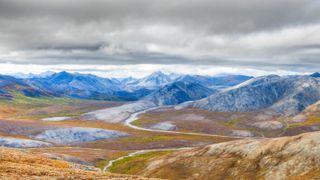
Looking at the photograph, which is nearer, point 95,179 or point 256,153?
point 95,179

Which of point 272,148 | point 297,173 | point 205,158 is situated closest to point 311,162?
point 297,173

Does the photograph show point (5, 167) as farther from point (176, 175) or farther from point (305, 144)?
point (305, 144)

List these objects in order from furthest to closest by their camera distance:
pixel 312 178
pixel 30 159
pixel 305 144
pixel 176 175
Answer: pixel 176 175 < pixel 305 144 < pixel 312 178 < pixel 30 159

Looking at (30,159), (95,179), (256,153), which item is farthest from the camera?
(256,153)

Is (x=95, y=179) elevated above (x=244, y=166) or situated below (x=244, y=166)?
above

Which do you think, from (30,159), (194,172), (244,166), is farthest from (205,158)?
(30,159)

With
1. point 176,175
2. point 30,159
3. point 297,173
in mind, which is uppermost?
point 30,159
